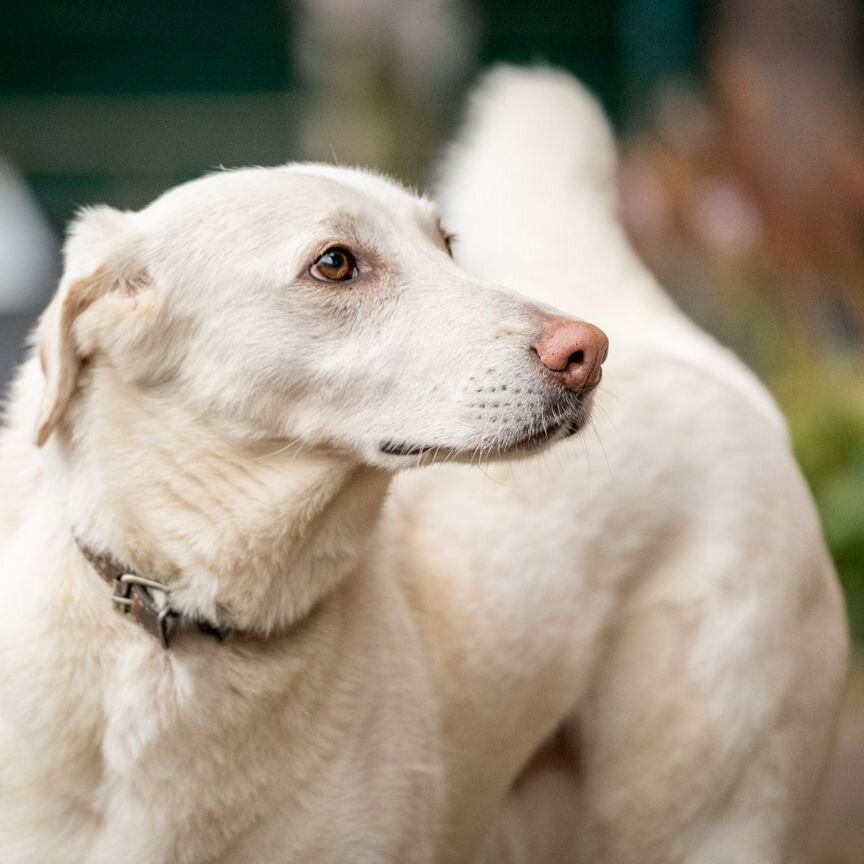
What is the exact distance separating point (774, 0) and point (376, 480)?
641 centimetres

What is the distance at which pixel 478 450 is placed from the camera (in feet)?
7.80

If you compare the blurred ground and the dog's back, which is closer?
the dog's back

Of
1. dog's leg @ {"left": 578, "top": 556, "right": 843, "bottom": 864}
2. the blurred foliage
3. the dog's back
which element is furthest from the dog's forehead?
the blurred foliage

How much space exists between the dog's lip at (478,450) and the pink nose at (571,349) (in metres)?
0.07

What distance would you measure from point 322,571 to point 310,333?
0.43 metres

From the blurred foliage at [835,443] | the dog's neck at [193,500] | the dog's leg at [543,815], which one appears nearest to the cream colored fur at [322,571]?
the dog's neck at [193,500]

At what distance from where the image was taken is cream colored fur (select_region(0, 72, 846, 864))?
7.82ft

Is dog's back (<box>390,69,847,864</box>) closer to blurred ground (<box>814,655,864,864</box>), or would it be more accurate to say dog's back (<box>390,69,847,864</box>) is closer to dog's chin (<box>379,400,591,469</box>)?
dog's chin (<box>379,400,591,469</box>)

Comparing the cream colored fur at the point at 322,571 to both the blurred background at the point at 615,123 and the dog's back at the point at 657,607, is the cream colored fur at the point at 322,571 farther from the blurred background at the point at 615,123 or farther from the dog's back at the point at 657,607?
the blurred background at the point at 615,123

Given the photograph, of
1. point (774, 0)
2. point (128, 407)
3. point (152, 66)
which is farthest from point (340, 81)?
point (128, 407)

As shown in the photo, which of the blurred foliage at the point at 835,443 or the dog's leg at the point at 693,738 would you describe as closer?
the dog's leg at the point at 693,738

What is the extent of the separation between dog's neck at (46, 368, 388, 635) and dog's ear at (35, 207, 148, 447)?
94 mm

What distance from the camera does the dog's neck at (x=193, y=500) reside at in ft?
7.91

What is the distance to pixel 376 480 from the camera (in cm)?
256
